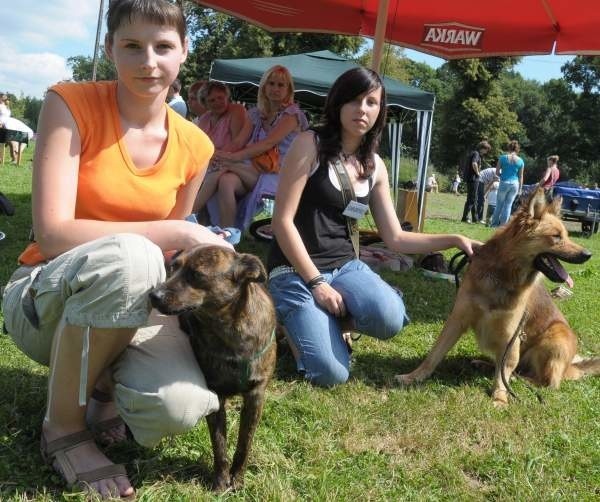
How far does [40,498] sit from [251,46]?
1407 inches

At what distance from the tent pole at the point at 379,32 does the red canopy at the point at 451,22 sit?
0.03 ft

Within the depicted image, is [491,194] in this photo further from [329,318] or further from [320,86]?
[329,318]

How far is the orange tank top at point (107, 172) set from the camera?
2.08 m

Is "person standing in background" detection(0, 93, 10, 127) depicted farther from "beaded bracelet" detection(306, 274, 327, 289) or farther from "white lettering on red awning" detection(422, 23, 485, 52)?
"beaded bracelet" detection(306, 274, 327, 289)

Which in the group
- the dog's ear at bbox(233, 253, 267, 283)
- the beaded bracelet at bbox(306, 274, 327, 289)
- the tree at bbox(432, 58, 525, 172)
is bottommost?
the beaded bracelet at bbox(306, 274, 327, 289)

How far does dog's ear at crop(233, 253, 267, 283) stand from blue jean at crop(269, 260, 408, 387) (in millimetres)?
1231

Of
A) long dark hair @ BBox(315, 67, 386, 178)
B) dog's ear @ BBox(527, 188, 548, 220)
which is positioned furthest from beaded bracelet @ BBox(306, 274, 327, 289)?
dog's ear @ BBox(527, 188, 548, 220)

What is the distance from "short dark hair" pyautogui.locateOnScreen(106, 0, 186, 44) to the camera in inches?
79.4

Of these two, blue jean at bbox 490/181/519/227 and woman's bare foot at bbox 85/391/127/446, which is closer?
woman's bare foot at bbox 85/391/127/446

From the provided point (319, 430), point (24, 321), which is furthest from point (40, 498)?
point (319, 430)

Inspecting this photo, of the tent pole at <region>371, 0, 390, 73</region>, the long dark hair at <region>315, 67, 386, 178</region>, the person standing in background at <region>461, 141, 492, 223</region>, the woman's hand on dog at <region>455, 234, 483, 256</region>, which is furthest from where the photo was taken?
the person standing in background at <region>461, 141, 492, 223</region>

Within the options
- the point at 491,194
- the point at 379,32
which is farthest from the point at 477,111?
the point at 379,32

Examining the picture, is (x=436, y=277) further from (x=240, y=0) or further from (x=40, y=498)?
(x=40, y=498)

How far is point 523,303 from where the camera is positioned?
3.65 meters
